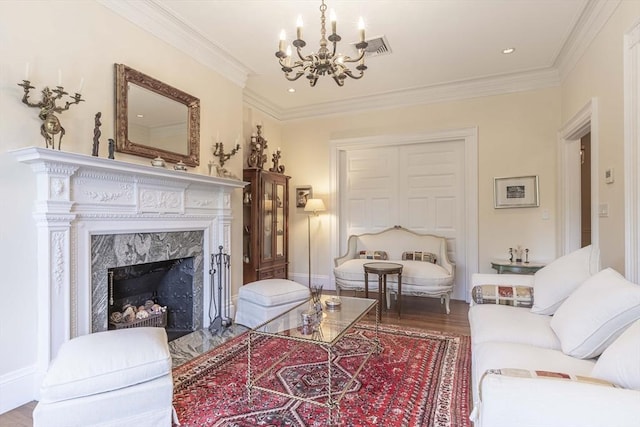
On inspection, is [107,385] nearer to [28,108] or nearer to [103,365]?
[103,365]

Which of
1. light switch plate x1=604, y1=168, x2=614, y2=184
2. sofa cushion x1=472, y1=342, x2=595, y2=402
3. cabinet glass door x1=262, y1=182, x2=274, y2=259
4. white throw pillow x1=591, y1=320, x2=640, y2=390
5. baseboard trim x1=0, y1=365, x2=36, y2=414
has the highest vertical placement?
light switch plate x1=604, y1=168, x2=614, y2=184

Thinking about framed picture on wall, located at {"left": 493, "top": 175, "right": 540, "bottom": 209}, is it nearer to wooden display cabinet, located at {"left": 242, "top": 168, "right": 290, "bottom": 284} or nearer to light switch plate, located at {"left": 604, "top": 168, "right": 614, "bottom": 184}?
light switch plate, located at {"left": 604, "top": 168, "right": 614, "bottom": 184}

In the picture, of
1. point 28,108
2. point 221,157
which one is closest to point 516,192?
point 221,157

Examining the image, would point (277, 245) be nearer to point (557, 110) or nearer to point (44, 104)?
point (44, 104)

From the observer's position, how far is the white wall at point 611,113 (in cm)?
247

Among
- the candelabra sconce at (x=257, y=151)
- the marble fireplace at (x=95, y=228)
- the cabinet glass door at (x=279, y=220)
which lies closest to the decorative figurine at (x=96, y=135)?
the marble fireplace at (x=95, y=228)

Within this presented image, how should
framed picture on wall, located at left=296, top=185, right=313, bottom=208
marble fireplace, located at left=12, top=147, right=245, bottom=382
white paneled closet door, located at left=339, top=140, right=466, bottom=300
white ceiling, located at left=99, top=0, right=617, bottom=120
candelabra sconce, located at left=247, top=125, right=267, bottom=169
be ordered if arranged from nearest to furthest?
marble fireplace, located at left=12, top=147, right=245, bottom=382, white ceiling, located at left=99, top=0, right=617, bottom=120, candelabra sconce, located at left=247, top=125, right=267, bottom=169, white paneled closet door, located at left=339, top=140, right=466, bottom=300, framed picture on wall, located at left=296, top=185, right=313, bottom=208

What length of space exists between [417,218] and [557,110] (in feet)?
7.13

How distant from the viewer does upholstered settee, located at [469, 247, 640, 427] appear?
3.25 feet

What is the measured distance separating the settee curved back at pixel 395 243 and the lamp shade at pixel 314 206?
0.64 m

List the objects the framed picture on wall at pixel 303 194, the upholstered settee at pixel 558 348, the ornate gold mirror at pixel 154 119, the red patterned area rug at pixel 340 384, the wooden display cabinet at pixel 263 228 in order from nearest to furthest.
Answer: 1. the upholstered settee at pixel 558 348
2. the red patterned area rug at pixel 340 384
3. the ornate gold mirror at pixel 154 119
4. the wooden display cabinet at pixel 263 228
5. the framed picture on wall at pixel 303 194

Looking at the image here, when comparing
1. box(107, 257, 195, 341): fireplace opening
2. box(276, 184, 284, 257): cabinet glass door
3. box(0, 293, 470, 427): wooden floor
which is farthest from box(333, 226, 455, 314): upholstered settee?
box(107, 257, 195, 341): fireplace opening

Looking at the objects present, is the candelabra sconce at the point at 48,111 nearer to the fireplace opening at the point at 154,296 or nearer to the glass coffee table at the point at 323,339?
the fireplace opening at the point at 154,296

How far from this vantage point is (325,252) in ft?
17.6
